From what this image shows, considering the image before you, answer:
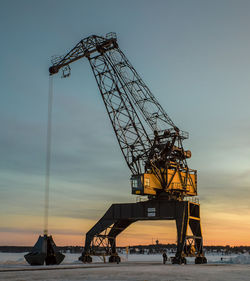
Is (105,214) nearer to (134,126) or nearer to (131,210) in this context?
(131,210)

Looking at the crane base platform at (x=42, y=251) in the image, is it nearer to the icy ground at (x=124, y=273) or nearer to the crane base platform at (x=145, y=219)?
the icy ground at (x=124, y=273)

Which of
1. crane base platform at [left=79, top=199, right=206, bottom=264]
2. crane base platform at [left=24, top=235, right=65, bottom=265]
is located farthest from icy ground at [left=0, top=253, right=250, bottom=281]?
crane base platform at [left=79, top=199, right=206, bottom=264]

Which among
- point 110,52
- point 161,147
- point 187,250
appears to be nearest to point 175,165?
point 161,147

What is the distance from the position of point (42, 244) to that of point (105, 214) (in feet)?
55.8

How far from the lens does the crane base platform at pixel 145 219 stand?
5247cm

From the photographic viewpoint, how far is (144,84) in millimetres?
59031

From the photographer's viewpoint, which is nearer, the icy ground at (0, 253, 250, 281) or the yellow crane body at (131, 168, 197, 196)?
the icy ground at (0, 253, 250, 281)

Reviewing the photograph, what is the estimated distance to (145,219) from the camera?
55719 mm

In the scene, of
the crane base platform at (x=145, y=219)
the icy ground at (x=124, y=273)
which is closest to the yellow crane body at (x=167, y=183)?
the crane base platform at (x=145, y=219)

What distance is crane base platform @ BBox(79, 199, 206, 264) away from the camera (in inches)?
2066

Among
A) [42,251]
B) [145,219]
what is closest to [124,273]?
[42,251]

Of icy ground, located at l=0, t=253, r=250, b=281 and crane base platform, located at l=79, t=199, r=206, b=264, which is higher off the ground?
crane base platform, located at l=79, t=199, r=206, b=264

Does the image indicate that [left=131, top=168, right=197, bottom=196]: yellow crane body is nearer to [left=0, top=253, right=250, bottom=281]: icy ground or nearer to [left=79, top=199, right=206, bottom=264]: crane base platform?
[left=79, top=199, right=206, bottom=264]: crane base platform

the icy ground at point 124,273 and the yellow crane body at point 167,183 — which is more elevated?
the yellow crane body at point 167,183
